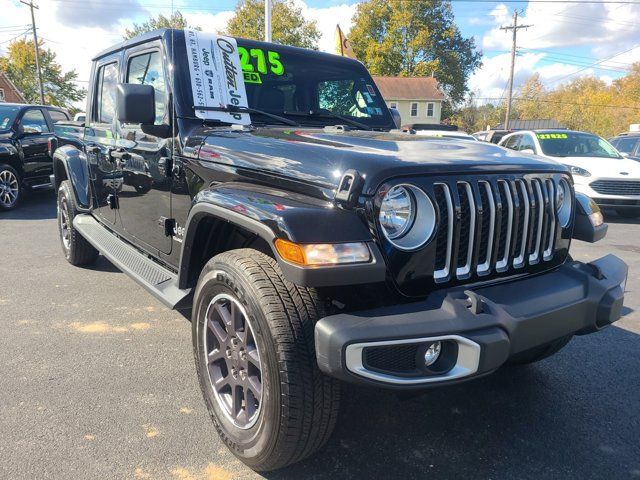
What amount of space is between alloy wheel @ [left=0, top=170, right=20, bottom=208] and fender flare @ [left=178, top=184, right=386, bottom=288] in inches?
318


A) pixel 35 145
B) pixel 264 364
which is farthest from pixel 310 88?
pixel 35 145

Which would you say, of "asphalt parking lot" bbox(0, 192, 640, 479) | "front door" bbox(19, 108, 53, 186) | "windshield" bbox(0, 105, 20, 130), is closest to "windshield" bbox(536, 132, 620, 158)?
"asphalt parking lot" bbox(0, 192, 640, 479)

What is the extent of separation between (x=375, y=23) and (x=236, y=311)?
4683cm

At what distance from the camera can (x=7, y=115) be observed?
28.3ft

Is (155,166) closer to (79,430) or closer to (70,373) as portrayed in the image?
(70,373)

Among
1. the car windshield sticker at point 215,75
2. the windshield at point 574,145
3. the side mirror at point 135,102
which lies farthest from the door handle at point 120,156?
the windshield at point 574,145

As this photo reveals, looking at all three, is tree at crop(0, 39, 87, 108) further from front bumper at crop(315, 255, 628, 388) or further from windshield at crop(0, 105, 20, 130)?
front bumper at crop(315, 255, 628, 388)

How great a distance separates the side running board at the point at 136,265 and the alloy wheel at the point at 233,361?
407 mm

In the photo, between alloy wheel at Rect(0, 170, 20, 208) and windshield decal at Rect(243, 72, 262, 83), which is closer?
windshield decal at Rect(243, 72, 262, 83)

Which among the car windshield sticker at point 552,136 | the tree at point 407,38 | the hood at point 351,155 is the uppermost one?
the tree at point 407,38

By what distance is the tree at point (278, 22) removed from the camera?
4081 centimetres

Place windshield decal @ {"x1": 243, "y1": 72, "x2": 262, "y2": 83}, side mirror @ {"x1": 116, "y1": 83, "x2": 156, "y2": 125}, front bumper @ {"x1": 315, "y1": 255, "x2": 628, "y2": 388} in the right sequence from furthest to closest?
1. windshield decal @ {"x1": 243, "y1": 72, "x2": 262, "y2": 83}
2. side mirror @ {"x1": 116, "y1": 83, "x2": 156, "y2": 125}
3. front bumper @ {"x1": 315, "y1": 255, "x2": 628, "y2": 388}

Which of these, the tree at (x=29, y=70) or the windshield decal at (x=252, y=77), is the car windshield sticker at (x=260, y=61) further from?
the tree at (x=29, y=70)

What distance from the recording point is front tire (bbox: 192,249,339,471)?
1767 mm
